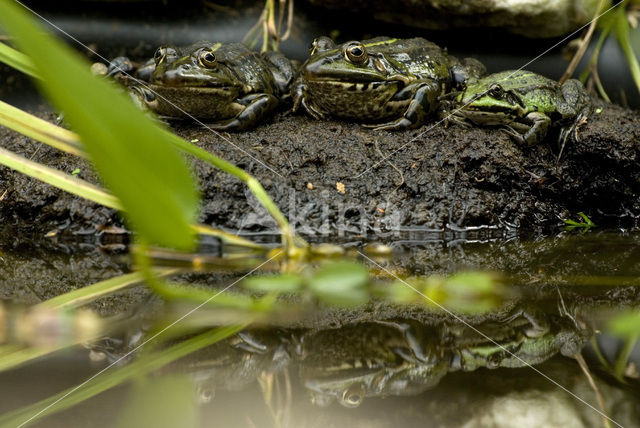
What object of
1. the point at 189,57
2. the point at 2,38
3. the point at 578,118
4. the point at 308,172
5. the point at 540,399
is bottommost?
the point at 540,399

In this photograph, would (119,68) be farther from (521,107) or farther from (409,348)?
(409,348)

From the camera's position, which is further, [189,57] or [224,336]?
[189,57]

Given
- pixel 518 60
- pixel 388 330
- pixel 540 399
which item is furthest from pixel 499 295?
pixel 518 60

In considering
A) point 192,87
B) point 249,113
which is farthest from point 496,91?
point 192,87

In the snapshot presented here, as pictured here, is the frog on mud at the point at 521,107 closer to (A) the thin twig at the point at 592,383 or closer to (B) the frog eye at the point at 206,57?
(B) the frog eye at the point at 206,57

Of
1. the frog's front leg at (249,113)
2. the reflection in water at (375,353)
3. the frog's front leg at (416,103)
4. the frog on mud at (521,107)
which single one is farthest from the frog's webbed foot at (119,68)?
the reflection in water at (375,353)

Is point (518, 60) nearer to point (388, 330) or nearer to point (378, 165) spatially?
point (378, 165)

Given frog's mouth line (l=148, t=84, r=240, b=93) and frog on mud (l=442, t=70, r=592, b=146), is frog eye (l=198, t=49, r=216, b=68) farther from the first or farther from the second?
frog on mud (l=442, t=70, r=592, b=146)
